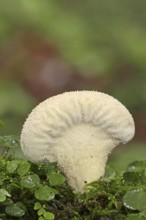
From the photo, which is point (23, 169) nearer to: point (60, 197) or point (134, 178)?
point (60, 197)

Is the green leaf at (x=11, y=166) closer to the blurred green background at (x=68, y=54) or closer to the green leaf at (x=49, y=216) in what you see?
the green leaf at (x=49, y=216)

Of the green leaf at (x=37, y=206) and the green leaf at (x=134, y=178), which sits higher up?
the green leaf at (x=134, y=178)

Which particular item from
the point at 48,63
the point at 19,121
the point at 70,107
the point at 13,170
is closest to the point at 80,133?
the point at 70,107

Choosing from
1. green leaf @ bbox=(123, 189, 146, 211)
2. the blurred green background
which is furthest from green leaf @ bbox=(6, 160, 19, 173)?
the blurred green background

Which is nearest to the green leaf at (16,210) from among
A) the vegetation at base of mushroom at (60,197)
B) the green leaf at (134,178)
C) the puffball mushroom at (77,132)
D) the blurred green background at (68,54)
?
the vegetation at base of mushroom at (60,197)

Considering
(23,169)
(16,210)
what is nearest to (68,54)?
(23,169)

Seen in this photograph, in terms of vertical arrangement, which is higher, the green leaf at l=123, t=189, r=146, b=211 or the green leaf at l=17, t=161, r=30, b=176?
the green leaf at l=17, t=161, r=30, b=176

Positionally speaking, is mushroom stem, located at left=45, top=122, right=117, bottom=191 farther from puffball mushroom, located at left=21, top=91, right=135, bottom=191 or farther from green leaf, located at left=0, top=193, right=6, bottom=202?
green leaf, located at left=0, top=193, right=6, bottom=202
